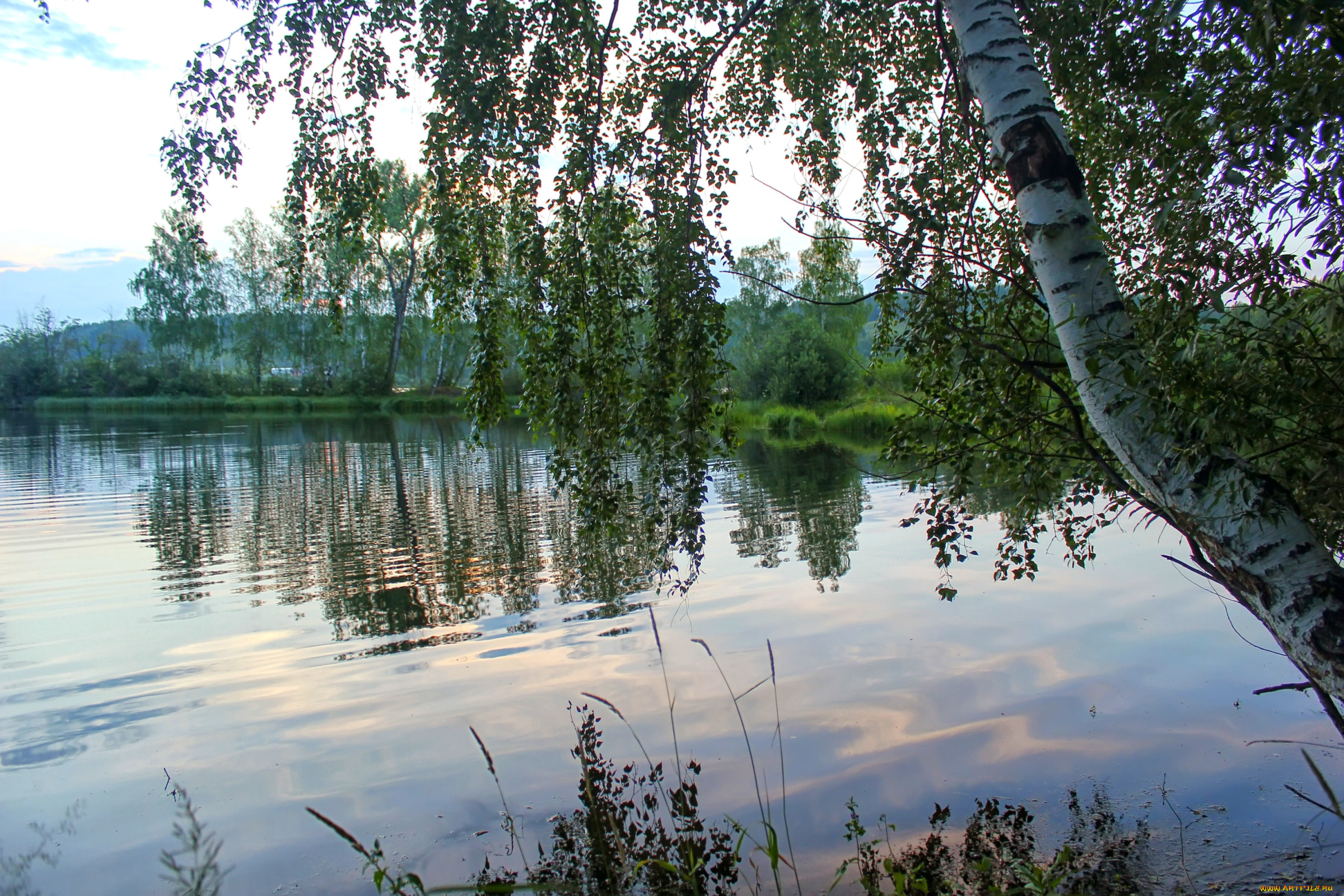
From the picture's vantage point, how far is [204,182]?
538cm

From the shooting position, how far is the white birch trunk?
10.0 feet

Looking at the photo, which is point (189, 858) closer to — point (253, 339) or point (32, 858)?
point (32, 858)

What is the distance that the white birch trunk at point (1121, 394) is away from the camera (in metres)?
3.06

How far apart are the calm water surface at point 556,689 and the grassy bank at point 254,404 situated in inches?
2160

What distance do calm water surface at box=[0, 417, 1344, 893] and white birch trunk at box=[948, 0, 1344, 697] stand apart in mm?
2441

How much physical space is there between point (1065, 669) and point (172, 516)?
726 inches

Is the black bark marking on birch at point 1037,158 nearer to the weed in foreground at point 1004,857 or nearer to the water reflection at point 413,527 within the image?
the water reflection at point 413,527

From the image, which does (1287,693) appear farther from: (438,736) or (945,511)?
(438,736)

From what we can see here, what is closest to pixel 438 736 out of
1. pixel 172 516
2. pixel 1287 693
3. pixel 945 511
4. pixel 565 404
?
pixel 565 404

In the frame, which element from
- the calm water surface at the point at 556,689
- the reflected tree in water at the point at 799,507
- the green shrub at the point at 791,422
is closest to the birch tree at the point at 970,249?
the calm water surface at the point at 556,689

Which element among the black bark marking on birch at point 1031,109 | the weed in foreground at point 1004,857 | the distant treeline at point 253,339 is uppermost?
the distant treeline at point 253,339

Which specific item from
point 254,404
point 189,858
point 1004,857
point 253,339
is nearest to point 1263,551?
point 1004,857

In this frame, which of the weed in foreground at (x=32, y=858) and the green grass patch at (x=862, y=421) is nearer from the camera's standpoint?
→ the weed in foreground at (x=32, y=858)

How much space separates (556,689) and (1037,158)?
6138 mm
